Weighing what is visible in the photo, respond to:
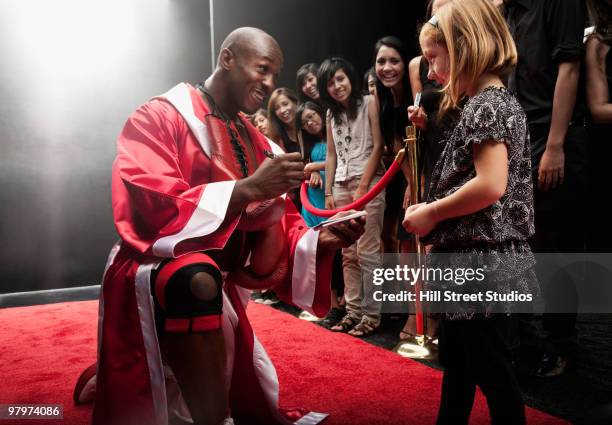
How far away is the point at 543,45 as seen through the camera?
215 centimetres

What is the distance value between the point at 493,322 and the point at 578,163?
1146 millimetres

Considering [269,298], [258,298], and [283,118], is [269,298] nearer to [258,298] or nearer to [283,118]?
[258,298]

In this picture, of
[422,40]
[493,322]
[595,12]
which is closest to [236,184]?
[422,40]

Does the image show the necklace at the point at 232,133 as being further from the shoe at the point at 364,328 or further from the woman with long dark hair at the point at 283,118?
the woman with long dark hair at the point at 283,118

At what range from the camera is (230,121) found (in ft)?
5.57

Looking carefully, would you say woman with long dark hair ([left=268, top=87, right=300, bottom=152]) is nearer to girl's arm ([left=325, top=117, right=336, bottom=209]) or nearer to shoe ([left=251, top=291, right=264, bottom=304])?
girl's arm ([left=325, top=117, right=336, bottom=209])

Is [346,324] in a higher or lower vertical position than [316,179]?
lower

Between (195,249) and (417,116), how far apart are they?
1.31m

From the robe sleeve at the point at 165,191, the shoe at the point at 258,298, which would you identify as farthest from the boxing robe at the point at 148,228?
the shoe at the point at 258,298

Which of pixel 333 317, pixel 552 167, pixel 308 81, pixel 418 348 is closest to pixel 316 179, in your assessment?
pixel 308 81

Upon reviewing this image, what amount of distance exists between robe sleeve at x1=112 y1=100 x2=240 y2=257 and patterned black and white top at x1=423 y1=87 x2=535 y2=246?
64cm

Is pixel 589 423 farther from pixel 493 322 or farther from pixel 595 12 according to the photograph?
pixel 595 12

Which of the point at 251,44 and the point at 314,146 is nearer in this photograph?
the point at 251,44

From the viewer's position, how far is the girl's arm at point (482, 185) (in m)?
1.25
